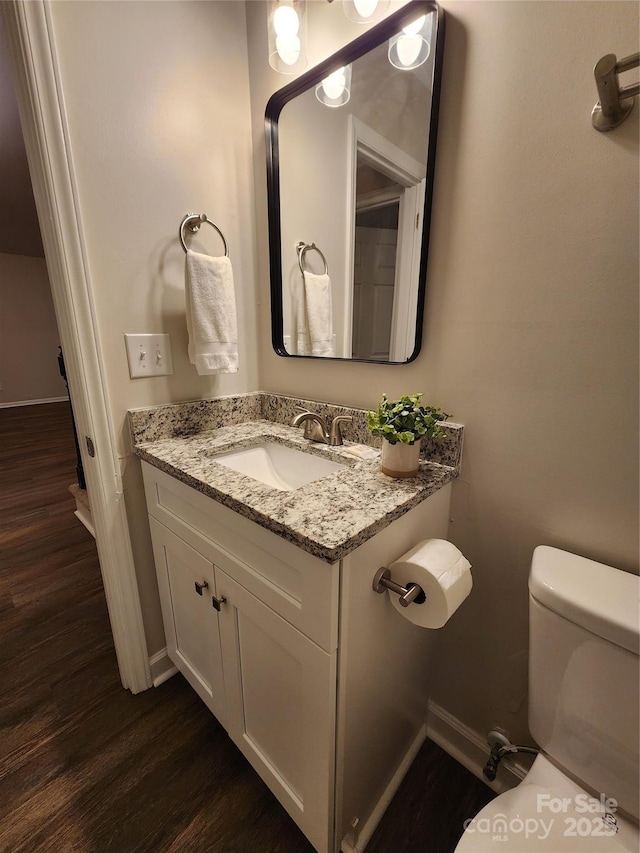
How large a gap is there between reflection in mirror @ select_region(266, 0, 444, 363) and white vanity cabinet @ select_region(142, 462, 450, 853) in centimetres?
56

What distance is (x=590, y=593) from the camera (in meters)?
0.62

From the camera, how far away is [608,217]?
0.63 metres

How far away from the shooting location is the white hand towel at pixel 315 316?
117 cm

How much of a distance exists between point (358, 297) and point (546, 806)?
1206mm

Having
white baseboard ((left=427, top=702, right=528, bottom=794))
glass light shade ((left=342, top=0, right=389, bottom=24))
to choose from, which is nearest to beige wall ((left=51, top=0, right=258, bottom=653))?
glass light shade ((left=342, top=0, right=389, bottom=24))

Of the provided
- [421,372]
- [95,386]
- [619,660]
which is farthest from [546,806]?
[95,386]

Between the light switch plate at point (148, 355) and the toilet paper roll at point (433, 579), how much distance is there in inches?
35.7

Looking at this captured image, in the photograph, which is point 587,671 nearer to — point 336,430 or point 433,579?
point 433,579

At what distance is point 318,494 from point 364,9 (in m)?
1.15

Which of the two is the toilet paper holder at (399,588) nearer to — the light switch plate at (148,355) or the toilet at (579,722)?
the toilet at (579,722)

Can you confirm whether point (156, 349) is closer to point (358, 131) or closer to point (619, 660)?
point (358, 131)

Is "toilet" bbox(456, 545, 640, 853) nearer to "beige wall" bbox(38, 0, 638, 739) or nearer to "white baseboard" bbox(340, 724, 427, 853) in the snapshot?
"beige wall" bbox(38, 0, 638, 739)

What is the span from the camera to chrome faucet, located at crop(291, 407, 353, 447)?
107cm

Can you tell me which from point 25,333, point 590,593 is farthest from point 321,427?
point 25,333
